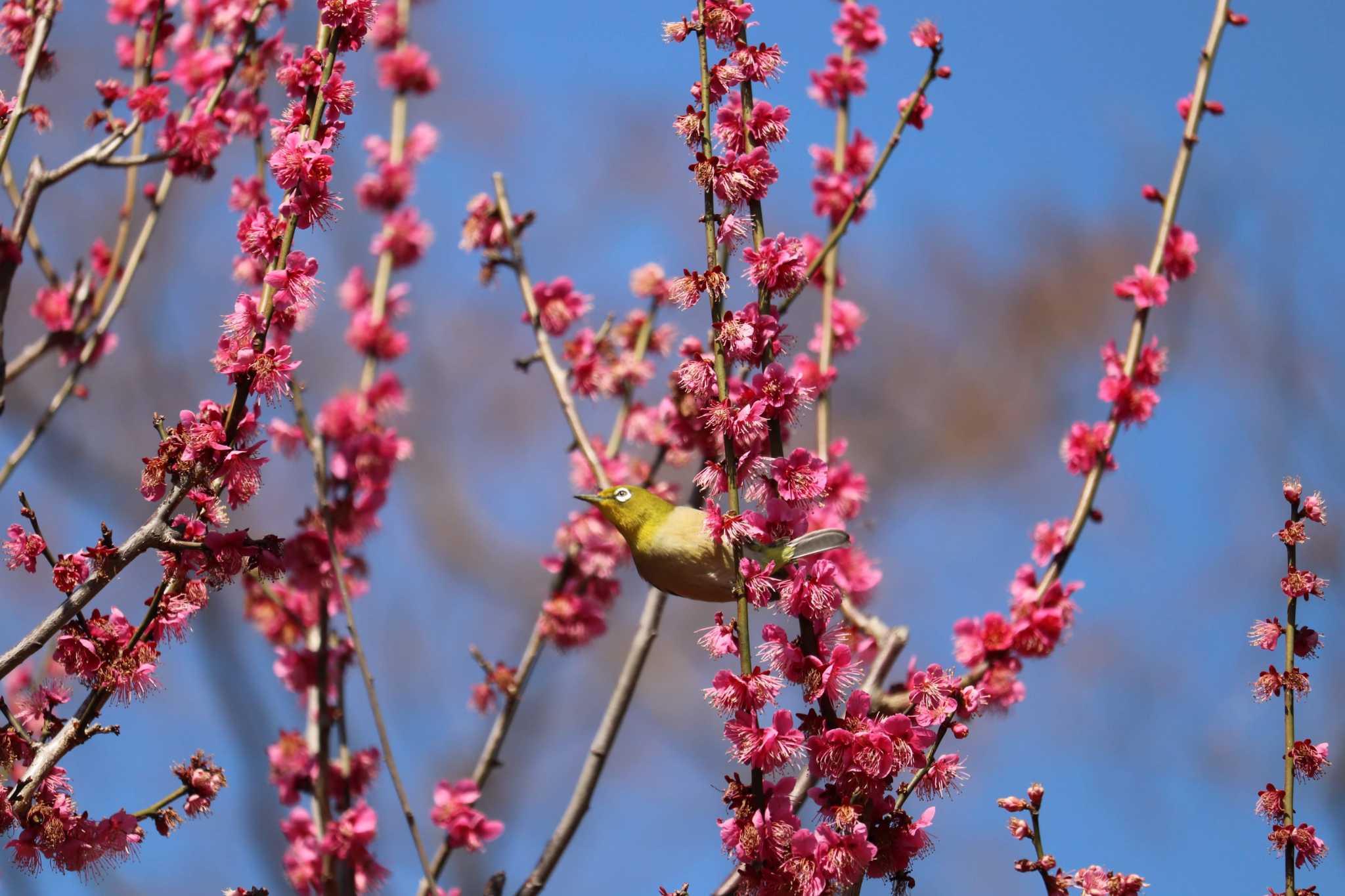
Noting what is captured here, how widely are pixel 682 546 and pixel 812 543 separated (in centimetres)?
35

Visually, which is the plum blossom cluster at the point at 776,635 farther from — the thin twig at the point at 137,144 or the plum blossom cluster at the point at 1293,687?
the thin twig at the point at 137,144

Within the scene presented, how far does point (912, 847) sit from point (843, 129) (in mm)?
3106

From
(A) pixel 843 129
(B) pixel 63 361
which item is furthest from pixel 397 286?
(A) pixel 843 129

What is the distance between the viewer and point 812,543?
7.99ft

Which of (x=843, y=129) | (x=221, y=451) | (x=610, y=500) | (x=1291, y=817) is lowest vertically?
(x=1291, y=817)

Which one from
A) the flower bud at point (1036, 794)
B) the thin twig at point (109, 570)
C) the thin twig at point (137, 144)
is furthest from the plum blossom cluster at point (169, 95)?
the flower bud at point (1036, 794)

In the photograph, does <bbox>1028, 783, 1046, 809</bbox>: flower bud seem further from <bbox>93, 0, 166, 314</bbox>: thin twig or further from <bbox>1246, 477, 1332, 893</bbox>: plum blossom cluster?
<bbox>93, 0, 166, 314</bbox>: thin twig

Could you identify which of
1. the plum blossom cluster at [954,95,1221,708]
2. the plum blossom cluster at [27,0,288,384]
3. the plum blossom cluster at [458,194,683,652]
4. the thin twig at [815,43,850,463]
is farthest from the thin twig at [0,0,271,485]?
the plum blossom cluster at [954,95,1221,708]

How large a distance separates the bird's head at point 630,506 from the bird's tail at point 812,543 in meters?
0.53

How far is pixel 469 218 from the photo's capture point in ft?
14.7

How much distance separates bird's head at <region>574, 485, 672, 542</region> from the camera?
294cm

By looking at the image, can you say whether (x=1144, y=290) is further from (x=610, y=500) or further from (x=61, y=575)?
(x=61, y=575)

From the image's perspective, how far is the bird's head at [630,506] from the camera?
2.94m

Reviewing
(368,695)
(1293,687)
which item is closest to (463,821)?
(368,695)
